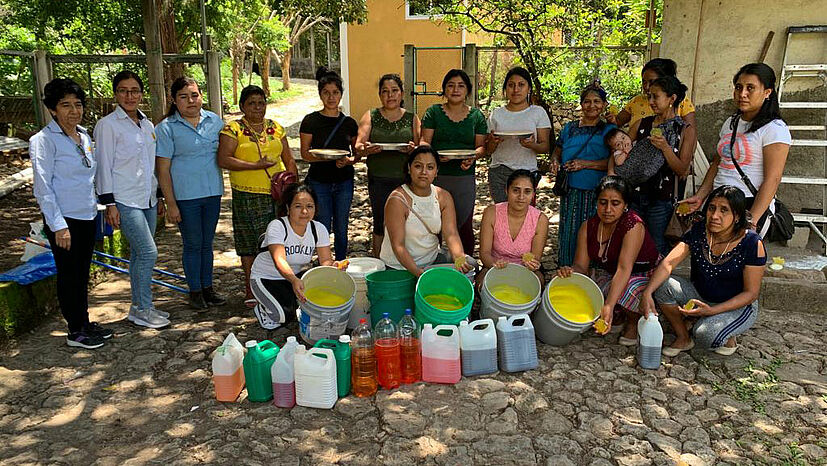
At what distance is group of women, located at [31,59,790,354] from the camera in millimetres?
4043

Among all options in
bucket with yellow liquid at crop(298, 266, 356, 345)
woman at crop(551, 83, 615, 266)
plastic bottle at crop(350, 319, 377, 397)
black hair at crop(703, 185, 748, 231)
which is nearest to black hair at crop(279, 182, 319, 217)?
bucket with yellow liquid at crop(298, 266, 356, 345)

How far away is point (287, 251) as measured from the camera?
4.49 meters

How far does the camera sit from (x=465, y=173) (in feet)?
16.8

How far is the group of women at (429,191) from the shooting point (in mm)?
4043

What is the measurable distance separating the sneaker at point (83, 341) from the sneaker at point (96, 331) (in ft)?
0.10

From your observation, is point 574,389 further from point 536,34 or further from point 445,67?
point 445,67

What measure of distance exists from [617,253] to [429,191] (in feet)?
4.56

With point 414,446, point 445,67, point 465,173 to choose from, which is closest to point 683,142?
point 465,173

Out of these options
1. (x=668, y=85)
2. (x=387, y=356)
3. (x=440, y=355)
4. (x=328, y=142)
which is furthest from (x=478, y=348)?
(x=668, y=85)

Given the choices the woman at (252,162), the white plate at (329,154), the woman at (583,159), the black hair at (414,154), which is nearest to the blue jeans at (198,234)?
the woman at (252,162)

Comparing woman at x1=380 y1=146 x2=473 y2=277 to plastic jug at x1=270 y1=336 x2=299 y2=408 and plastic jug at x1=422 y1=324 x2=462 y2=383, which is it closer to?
plastic jug at x1=422 y1=324 x2=462 y2=383

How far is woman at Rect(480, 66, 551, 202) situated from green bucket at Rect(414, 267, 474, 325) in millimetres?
1182

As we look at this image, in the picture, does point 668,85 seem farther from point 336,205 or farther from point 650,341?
point 336,205

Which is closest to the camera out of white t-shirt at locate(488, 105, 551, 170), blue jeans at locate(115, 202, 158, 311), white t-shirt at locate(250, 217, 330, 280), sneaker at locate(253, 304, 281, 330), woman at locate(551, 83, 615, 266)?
blue jeans at locate(115, 202, 158, 311)
